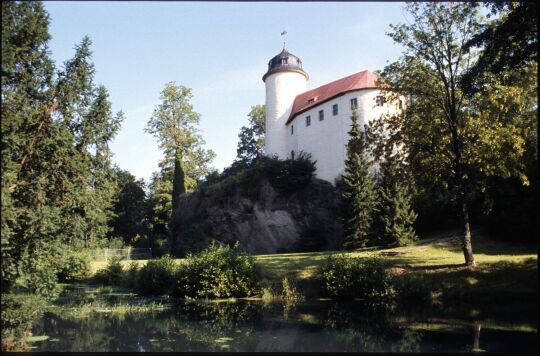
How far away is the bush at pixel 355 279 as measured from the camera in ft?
60.8

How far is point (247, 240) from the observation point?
39750 millimetres

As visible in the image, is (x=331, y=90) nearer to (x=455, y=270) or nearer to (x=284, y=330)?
(x=455, y=270)

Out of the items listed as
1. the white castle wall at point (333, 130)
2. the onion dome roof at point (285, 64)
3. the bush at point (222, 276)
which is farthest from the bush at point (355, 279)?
the onion dome roof at point (285, 64)

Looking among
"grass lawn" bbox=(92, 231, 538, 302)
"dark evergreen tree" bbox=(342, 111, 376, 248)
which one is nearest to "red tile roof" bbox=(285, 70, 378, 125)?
"dark evergreen tree" bbox=(342, 111, 376, 248)

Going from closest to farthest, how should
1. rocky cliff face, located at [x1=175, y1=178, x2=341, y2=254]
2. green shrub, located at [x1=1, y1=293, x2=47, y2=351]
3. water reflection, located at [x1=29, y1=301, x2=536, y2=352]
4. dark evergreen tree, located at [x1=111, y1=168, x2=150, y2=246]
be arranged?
green shrub, located at [x1=1, y1=293, x2=47, y2=351], water reflection, located at [x1=29, y1=301, x2=536, y2=352], rocky cliff face, located at [x1=175, y1=178, x2=341, y2=254], dark evergreen tree, located at [x1=111, y1=168, x2=150, y2=246]

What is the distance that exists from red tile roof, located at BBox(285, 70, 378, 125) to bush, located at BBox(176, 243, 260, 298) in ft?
78.5

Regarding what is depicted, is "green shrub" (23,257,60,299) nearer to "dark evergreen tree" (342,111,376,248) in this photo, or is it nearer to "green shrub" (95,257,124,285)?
"green shrub" (95,257,124,285)

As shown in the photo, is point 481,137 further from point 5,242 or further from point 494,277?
point 5,242

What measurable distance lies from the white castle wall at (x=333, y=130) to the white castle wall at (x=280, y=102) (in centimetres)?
437

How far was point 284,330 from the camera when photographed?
40.9 ft

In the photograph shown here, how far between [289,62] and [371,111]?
13.5 meters

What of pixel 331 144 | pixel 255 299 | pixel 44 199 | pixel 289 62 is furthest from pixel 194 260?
pixel 289 62

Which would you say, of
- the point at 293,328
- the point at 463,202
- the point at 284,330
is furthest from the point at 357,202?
the point at 284,330

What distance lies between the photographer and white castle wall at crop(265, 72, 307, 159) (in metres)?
50.1
